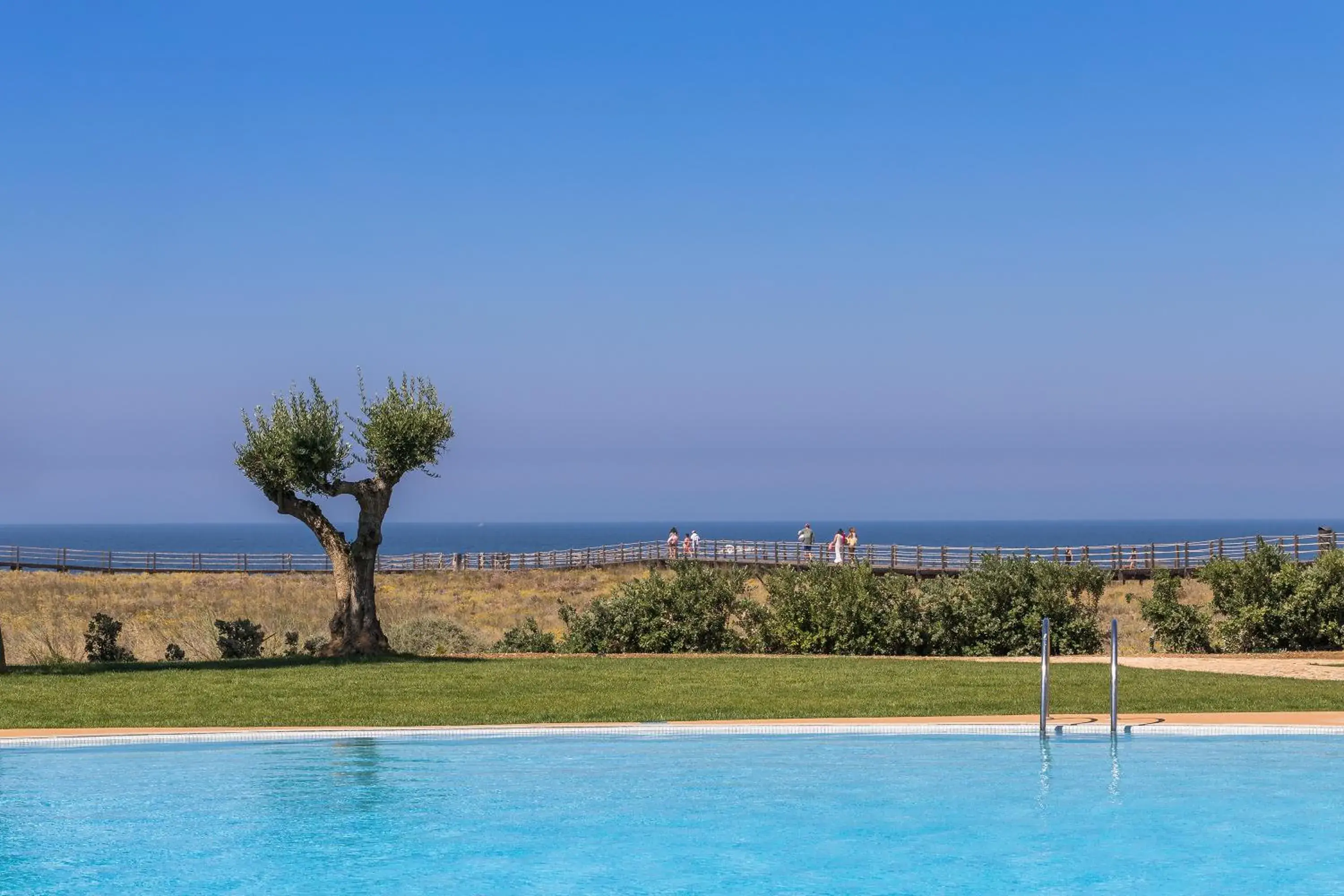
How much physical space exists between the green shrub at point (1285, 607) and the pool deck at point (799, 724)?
11.1 metres

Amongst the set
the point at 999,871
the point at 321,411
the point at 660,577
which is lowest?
the point at 999,871

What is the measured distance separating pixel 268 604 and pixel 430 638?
67.3 ft

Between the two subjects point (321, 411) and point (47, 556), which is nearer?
point (321, 411)

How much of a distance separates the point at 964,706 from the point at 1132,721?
7.32 ft

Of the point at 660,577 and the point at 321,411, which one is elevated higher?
the point at 321,411

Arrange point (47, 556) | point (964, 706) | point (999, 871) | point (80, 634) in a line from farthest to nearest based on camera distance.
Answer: point (47, 556) → point (80, 634) → point (964, 706) → point (999, 871)

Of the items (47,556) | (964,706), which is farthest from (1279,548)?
(47,556)

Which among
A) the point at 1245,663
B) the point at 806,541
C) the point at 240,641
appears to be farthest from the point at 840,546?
the point at 1245,663

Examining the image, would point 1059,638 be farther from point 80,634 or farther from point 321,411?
point 80,634

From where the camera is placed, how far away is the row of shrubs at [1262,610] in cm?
2689

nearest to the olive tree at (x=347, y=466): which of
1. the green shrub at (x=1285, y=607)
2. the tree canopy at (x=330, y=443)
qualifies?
the tree canopy at (x=330, y=443)

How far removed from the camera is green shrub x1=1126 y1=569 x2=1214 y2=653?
90.1 ft

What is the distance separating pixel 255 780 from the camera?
13.9 meters

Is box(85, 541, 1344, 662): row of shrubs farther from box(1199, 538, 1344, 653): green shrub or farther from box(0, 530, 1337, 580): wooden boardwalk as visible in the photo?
box(0, 530, 1337, 580): wooden boardwalk
